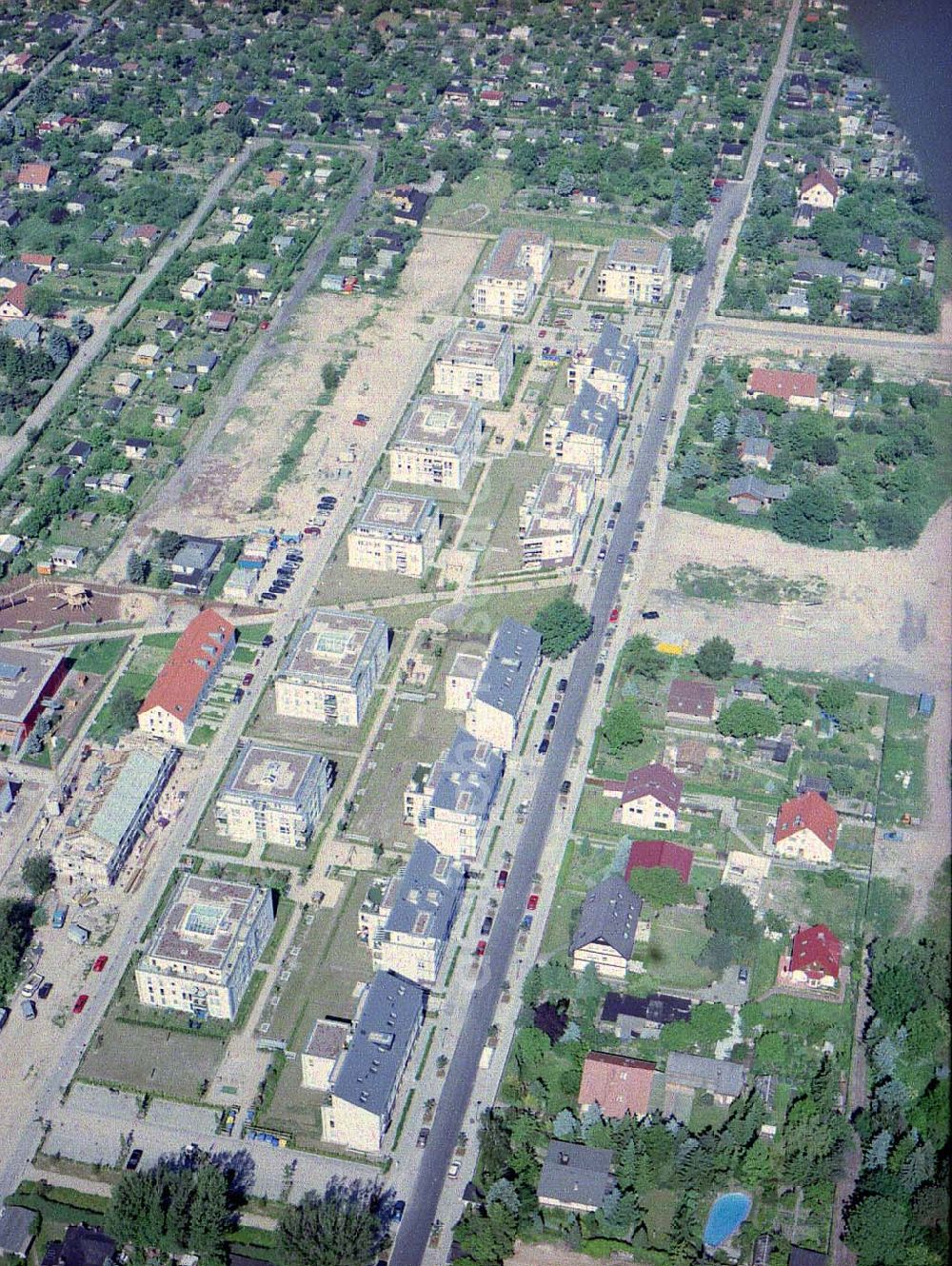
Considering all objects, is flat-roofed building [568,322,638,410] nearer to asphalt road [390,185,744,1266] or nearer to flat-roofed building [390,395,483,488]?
asphalt road [390,185,744,1266]

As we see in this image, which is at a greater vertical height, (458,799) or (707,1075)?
(458,799)

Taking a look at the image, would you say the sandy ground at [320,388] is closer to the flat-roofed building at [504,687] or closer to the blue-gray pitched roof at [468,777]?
the flat-roofed building at [504,687]

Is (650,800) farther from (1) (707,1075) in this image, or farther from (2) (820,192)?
(2) (820,192)

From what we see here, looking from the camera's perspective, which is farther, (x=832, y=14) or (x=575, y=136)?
(x=832, y=14)

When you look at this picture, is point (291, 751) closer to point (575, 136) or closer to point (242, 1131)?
point (242, 1131)

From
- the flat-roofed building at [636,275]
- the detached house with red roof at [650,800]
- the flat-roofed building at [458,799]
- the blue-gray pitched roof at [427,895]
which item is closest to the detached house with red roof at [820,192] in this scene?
the flat-roofed building at [636,275]

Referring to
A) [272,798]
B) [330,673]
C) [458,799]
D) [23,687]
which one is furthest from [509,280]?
[272,798]

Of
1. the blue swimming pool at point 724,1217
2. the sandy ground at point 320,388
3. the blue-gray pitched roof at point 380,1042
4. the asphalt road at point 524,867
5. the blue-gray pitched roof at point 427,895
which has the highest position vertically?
the blue-gray pitched roof at point 427,895

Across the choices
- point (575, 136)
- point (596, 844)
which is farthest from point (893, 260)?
point (596, 844)
